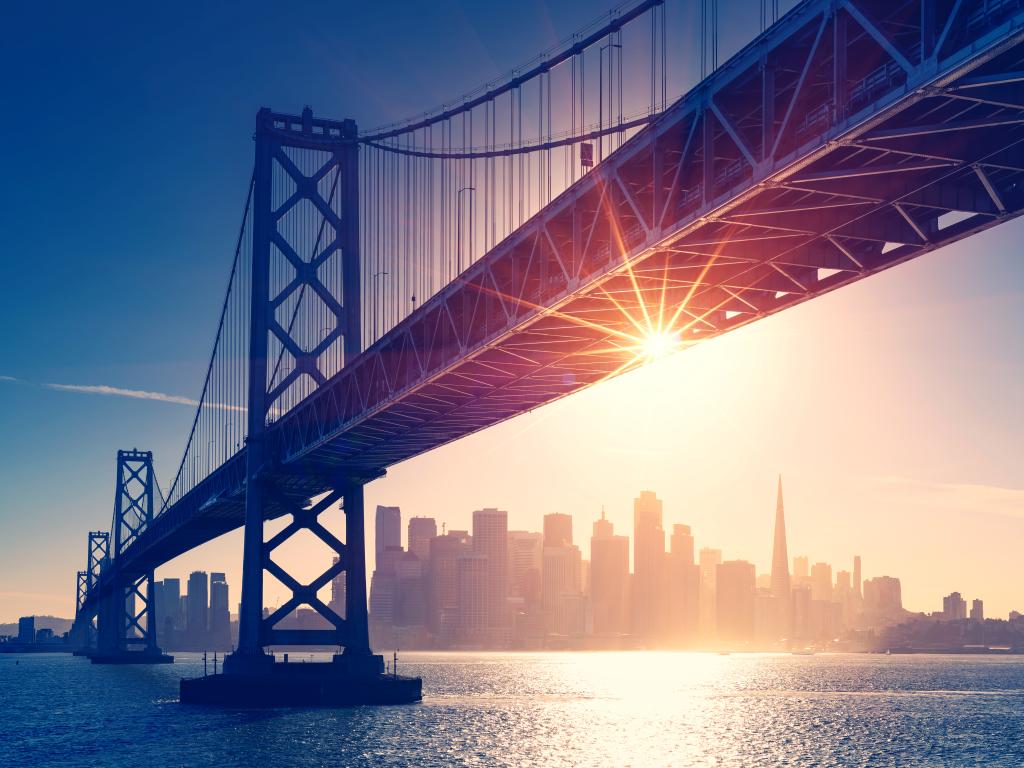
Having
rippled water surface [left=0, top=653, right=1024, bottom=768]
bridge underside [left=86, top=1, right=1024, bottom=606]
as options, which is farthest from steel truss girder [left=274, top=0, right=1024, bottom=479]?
rippled water surface [left=0, top=653, right=1024, bottom=768]

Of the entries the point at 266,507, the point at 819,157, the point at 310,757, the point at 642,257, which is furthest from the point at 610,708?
the point at 819,157

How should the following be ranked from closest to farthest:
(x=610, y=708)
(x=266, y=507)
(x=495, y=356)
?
(x=495, y=356), (x=266, y=507), (x=610, y=708)

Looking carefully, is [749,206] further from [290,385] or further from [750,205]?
[290,385]

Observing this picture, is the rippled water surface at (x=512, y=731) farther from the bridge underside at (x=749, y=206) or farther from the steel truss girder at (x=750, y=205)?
the steel truss girder at (x=750, y=205)

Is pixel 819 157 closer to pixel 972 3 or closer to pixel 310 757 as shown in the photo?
pixel 972 3

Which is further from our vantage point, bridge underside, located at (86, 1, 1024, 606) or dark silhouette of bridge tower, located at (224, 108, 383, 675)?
dark silhouette of bridge tower, located at (224, 108, 383, 675)

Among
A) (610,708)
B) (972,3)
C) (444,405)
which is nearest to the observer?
(972,3)

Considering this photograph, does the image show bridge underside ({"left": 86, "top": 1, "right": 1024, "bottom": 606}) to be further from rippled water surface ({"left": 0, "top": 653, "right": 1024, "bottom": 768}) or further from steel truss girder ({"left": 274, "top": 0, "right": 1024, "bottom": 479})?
rippled water surface ({"left": 0, "top": 653, "right": 1024, "bottom": 768})

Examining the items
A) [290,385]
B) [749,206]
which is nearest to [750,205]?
[749,206]
